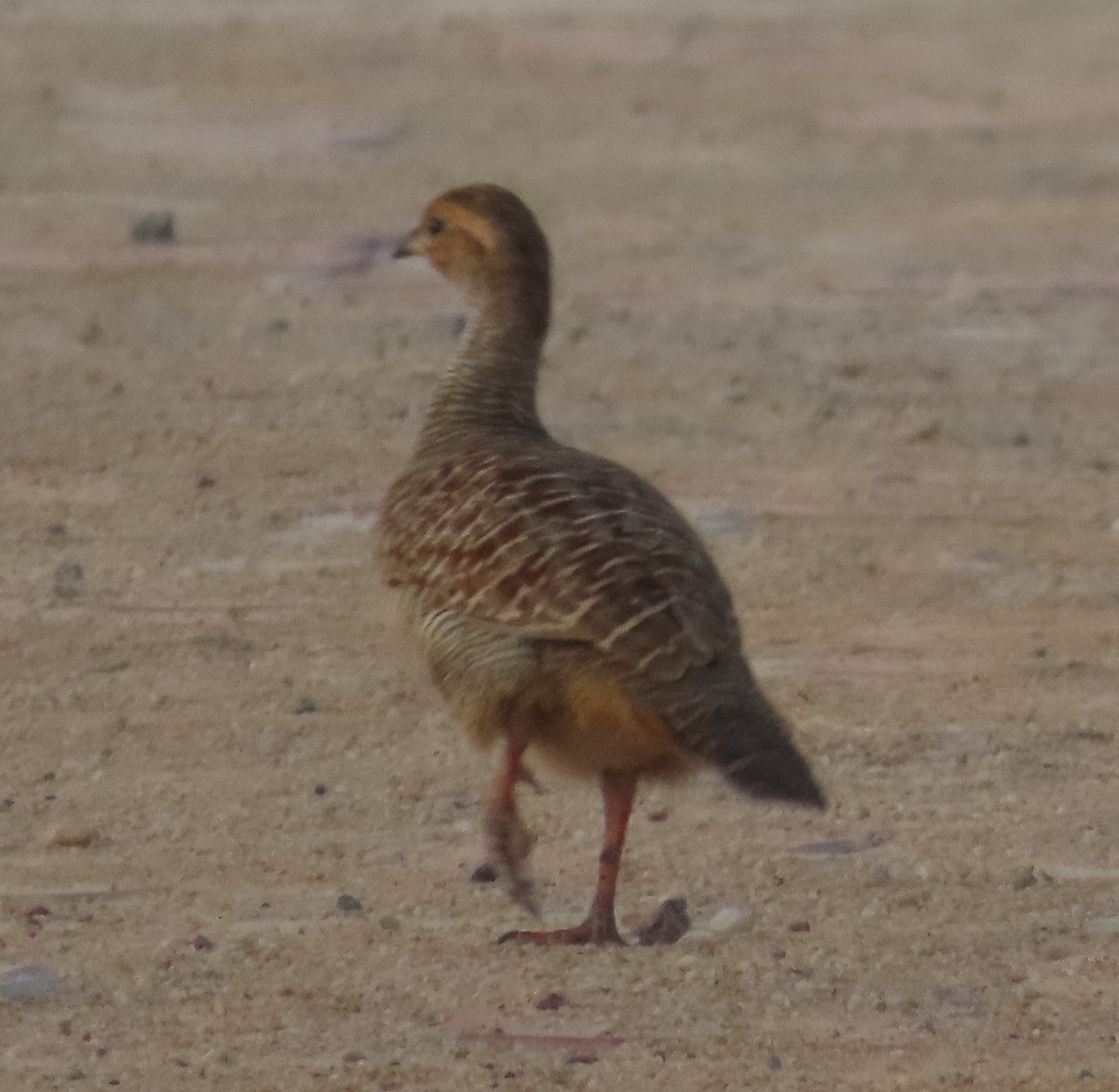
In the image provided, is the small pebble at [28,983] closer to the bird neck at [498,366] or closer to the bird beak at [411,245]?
the bird neck at [498,366]

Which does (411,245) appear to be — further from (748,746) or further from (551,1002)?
(551,1002)

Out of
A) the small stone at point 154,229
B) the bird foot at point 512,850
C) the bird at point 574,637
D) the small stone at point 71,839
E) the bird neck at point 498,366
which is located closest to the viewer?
the bird at point 574,637

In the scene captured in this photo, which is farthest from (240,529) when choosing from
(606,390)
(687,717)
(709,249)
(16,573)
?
(709,249)

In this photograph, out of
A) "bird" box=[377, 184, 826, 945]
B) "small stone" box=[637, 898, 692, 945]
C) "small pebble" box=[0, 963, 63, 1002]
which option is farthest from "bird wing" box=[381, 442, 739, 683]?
"small pebble" box=[0, 963, 63, 1002]

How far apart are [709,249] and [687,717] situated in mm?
9610

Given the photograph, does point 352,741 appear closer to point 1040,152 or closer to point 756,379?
point 756,379

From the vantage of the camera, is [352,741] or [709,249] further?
[709,249]

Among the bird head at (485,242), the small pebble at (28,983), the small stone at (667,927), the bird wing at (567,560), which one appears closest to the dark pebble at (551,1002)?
the small stone at (667,927)

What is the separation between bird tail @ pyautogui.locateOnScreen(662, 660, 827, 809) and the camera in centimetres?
557

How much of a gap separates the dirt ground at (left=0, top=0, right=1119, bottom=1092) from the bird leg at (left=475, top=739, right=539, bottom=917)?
142 millimetres

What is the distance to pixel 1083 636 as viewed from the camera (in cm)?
863

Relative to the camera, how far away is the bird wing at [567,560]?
571 centimetres

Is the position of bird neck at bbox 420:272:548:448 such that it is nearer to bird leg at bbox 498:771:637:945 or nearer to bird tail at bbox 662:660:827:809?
bird leg at bbox 498:771:637:945

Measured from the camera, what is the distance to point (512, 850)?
19.3ft
